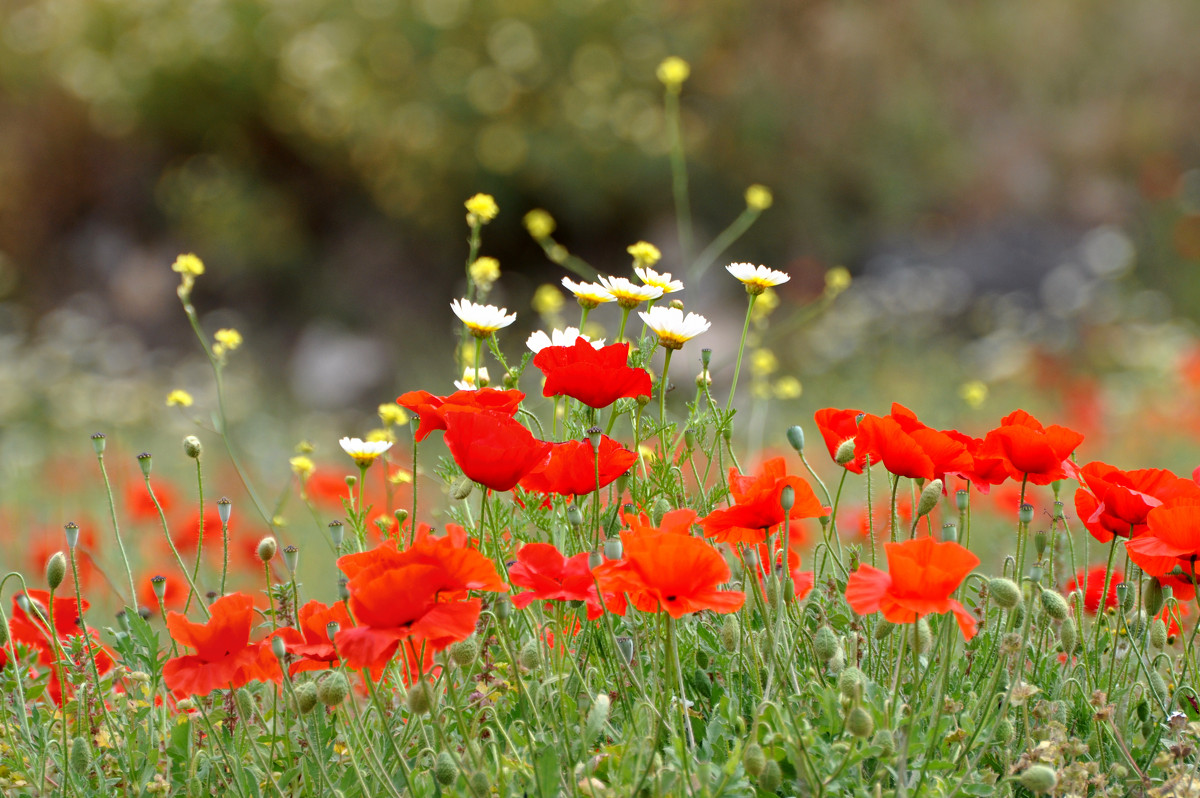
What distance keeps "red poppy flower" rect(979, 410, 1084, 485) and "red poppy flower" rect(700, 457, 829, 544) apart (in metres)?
0.23

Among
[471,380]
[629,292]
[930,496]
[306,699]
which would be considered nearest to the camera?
[306,699]

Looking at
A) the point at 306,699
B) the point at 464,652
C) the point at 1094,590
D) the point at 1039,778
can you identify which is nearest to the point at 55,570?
the point at 306,699

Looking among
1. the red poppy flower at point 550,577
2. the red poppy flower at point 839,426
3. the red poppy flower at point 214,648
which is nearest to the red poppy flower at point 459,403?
the red poppy flower at point 550,577

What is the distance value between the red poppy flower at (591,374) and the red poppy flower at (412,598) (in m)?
0.27

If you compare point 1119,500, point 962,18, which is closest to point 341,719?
point 1119,500

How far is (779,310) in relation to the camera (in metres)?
7.43

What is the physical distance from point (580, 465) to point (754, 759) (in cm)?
37

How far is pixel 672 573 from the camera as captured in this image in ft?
3.24

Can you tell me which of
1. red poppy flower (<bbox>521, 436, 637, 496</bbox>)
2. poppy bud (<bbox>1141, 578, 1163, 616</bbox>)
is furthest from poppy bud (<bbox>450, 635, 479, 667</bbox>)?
poppy bud (<bbox>1141, 578, 1163, 616</bbox>)

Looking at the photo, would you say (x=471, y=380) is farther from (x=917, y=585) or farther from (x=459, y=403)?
(x=917, y=585)

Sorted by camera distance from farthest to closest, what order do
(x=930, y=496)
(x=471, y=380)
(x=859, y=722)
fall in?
(x=471, y=380)
(x=930, y=496)
(x=859, y=722)

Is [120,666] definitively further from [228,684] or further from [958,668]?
[958,668]

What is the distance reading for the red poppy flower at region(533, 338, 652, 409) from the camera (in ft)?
3.96

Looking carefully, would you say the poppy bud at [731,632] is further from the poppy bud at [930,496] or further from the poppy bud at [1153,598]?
the poppy bud at [1153,598]
